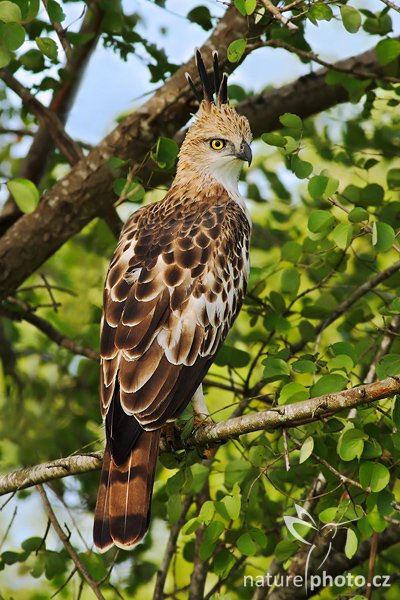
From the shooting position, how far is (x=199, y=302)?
465cm

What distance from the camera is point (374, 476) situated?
3.46m

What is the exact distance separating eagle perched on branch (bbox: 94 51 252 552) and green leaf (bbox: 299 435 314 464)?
86cm

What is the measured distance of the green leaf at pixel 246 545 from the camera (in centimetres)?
369

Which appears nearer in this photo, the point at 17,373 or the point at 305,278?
the point at 17,373

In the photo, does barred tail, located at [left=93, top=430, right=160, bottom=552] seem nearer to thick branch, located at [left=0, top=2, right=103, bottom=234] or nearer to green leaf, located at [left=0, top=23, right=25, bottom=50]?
green leaf, located at [left=0, top=23, right=25, bottom=50]

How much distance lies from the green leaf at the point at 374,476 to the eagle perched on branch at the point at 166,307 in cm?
104

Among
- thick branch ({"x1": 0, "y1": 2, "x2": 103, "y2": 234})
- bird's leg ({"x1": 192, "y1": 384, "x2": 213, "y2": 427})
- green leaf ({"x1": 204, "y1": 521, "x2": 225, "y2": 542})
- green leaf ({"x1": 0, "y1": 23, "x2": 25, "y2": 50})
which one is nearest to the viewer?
green leaf ({"x1": 204, "y1": 521, "x2": 225, "y2": 542})

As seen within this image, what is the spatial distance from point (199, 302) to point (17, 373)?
7.92 feet

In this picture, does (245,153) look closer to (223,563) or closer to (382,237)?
(382,237)

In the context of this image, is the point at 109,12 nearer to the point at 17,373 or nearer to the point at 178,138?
the point at 178,138

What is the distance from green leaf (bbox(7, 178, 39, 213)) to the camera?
157 inches

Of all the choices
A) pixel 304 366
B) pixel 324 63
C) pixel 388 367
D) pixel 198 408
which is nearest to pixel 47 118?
pixel 324 63

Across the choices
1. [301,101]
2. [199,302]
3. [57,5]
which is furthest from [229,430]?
[301,101]

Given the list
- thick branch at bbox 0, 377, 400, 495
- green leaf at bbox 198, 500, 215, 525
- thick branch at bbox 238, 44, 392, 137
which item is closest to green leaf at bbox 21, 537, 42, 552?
thick branch at bbox 0, 377, 400, 495
